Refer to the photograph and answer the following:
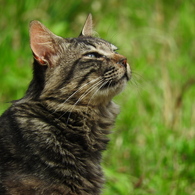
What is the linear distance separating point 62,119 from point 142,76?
198 centimetres

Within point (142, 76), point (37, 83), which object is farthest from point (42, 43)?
point (142, 76)

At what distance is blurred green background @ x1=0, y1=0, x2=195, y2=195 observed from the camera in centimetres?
348

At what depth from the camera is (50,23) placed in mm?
5160

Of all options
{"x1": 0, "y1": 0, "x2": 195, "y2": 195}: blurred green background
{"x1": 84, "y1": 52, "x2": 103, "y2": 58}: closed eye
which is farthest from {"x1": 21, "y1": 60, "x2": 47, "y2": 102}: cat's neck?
{"x1": 0, "y1": 0, "x2": 195, "y2": 195}: blurred green background

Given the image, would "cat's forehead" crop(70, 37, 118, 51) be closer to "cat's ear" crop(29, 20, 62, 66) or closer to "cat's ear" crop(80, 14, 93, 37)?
"cat's ear" crop(29, 20, 62, 66)

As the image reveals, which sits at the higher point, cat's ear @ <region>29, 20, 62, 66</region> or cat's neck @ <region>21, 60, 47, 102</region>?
cat's ear @ <region>29, 20, 62, 66</region>

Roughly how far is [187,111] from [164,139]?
2.75 ft

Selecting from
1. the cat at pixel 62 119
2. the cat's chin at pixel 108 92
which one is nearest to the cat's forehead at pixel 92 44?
the cat at pixel 62 119

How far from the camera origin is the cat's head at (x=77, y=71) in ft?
9.09

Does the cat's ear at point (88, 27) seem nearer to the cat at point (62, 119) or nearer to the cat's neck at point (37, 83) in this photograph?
the cat at point (62, 119)

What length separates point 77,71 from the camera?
2.83 meters

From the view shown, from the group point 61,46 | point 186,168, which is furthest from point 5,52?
point 186,168

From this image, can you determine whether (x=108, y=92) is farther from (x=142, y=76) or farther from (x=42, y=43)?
(x=142, y=76)

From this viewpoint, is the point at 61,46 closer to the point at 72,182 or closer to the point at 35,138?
the point at 35,138
